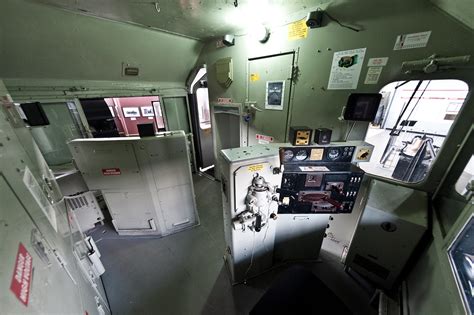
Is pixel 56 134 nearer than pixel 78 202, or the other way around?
pixel 78 202

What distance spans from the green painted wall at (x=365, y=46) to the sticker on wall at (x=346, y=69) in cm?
5

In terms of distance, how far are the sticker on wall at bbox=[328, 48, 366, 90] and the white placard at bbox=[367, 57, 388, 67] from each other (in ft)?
0.24

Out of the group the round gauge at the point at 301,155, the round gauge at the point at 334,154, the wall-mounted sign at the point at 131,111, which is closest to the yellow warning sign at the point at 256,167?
the round gauge at the point at 301,155

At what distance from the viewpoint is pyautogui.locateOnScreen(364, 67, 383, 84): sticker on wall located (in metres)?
1.66

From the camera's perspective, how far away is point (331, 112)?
2029mm

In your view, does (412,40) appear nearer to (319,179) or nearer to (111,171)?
(319,179)

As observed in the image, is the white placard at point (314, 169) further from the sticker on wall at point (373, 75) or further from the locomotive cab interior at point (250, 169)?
the sticker on wall at point (373, 75)

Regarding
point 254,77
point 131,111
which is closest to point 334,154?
point 254,77

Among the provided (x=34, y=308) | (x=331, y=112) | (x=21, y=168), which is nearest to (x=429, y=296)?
(x=331, y=112)

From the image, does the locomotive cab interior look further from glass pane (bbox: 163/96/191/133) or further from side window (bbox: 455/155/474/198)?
glass pane (bbox: 163/96/191/133)

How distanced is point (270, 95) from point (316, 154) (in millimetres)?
1367

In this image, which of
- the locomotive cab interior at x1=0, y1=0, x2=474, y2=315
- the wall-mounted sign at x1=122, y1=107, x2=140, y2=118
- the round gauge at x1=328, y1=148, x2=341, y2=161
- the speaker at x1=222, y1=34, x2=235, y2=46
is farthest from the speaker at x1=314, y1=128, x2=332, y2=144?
the wall-mounted sign at x1=122, y1=107, x2=140, y2=118

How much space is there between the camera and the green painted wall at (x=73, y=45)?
5.82 feet

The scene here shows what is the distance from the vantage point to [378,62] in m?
1.64
